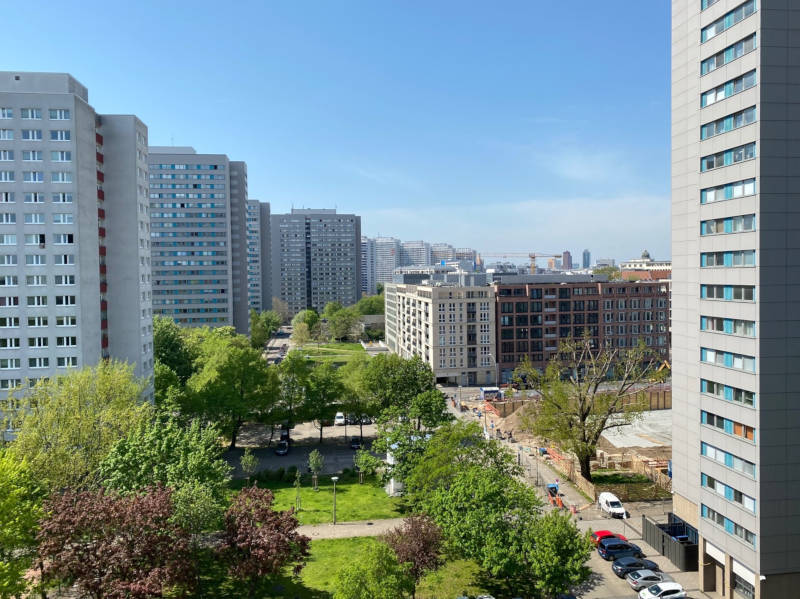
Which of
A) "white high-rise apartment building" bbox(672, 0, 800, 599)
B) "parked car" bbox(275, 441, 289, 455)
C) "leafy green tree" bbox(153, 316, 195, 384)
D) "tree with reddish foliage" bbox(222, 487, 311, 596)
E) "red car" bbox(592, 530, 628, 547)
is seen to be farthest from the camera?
"leafy green tree" bbox(153, 316, 195, 384)

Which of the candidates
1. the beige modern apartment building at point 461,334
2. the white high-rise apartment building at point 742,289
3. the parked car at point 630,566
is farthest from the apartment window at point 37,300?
the beige modern apartment building at point 461,334

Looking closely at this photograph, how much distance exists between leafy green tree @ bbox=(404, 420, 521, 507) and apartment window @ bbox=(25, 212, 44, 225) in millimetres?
43615

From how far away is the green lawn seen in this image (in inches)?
1799

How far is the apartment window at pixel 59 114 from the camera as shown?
189ft

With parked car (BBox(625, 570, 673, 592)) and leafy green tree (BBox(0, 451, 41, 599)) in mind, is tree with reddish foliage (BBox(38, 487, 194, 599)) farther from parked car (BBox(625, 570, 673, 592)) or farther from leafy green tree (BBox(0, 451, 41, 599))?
parked car (BBox(625, 570, 673, 592))

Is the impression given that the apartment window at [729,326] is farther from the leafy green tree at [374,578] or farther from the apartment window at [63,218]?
the apartment window at [63,218]

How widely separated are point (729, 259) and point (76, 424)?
144ft

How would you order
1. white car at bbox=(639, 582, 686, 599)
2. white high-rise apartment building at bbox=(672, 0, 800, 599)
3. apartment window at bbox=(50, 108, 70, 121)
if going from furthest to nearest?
apartment window at bbox=(50, 108, 70, 121) → white car at bbox=(639, 582, 686, 599) → white high-rise apartment building at bbox=(672, 0, 800, 599)

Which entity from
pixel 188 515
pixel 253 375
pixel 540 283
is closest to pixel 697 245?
pixel 188 515

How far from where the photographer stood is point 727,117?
3180 centimetres

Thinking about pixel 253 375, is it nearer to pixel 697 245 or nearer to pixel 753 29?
pixel 697 245

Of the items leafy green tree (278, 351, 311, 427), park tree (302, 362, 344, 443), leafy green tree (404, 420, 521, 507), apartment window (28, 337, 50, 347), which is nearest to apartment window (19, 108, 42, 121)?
apartment window (28, 337, 50, 347)

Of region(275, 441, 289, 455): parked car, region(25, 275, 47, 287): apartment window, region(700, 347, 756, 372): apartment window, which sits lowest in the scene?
region(275, 441, 289, 455): parked car

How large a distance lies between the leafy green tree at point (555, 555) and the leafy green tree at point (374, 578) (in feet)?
20.7
